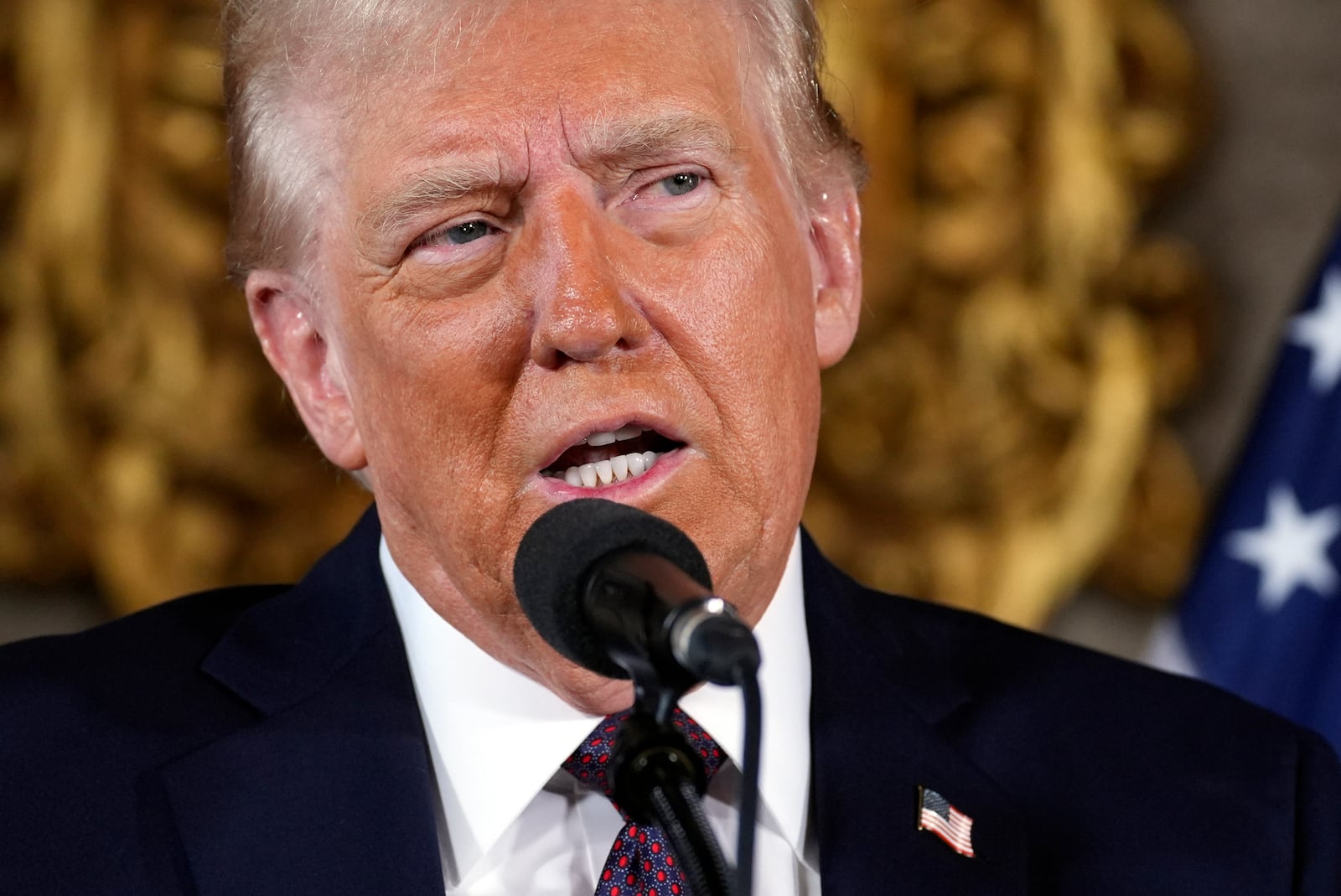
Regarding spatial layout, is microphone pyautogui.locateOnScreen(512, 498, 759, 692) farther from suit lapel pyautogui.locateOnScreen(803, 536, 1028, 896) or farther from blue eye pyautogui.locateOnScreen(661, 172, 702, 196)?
suit lapel pyautogui.locateOnScreen(803, 536, 1028, 896)

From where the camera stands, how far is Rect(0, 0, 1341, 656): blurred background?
3.21m

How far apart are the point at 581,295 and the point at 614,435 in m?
0.16

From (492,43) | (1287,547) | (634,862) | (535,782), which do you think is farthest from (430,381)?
(1287,547)

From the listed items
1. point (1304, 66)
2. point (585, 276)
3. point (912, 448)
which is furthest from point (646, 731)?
point (1304, 66)

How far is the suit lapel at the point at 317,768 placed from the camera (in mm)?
1893

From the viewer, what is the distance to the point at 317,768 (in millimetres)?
1990

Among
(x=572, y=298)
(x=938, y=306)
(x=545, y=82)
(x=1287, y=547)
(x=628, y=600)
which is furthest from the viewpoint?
(x=938, y=306)

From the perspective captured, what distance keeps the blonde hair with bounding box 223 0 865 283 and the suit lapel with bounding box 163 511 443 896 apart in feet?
1.56

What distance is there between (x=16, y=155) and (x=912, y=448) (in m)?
1.82

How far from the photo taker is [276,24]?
208 cm

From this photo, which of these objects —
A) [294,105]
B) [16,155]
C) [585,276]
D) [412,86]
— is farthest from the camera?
[16,155]

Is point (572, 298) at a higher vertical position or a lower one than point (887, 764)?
higher

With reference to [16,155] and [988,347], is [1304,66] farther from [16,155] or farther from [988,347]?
[16,155]

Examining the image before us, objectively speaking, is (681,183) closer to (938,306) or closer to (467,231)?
(467,231)
